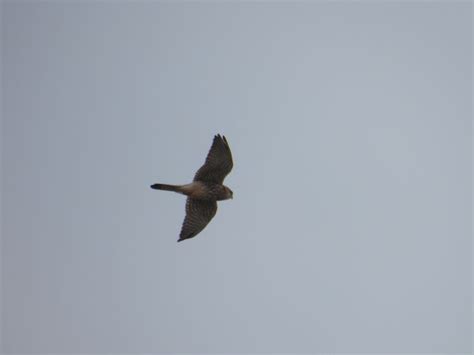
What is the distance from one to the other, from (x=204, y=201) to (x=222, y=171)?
974mm

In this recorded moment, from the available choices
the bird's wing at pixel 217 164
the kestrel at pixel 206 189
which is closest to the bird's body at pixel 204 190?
the kestrel at pixel 206 189

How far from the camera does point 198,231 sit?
46.7 ft

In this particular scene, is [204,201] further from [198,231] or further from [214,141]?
[214,141]

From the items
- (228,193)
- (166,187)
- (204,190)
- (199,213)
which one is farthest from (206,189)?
(166,187)

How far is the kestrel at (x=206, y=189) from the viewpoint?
1349cm

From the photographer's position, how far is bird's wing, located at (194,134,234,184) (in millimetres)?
13352

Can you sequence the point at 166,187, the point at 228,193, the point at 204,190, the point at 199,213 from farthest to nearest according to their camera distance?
1. the point at 199,213
2. the point at 228,193
3. the point at 204,190
4. the point at 166,187

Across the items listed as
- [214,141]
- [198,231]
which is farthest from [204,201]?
[214,141]

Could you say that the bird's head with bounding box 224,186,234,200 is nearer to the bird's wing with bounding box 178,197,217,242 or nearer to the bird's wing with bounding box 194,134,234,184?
the bird's wing with bounding box 194,134,234,184

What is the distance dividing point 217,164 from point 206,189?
0.75 meters

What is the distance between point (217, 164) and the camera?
13.7 m

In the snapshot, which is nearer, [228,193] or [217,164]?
[217,164]

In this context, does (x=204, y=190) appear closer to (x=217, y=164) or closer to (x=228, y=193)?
(x=228, y=193)

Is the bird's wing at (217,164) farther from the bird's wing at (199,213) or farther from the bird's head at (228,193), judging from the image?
the bird's wing at (199,213)
